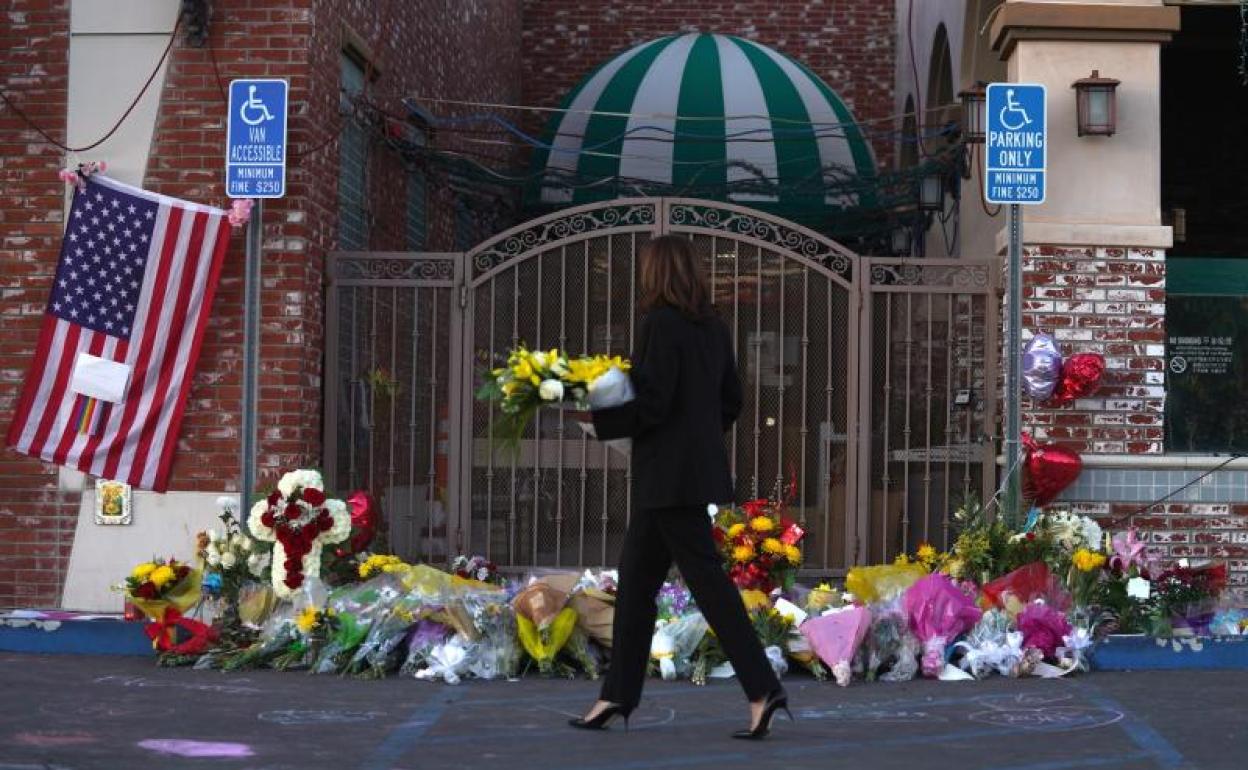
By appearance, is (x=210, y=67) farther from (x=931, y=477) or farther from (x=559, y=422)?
(x=931, y=477)

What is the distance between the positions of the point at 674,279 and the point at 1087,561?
3412 mm

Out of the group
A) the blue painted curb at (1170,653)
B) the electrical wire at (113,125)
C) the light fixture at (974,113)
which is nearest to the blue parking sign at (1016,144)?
the light fixture at (974,113)

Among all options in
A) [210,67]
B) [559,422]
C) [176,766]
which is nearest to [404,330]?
[559,422]

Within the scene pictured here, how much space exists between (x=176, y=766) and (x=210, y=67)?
16.9ft

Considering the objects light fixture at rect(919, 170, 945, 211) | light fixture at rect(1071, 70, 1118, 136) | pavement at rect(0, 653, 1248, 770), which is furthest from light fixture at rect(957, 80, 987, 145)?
pavement at rect(0, 653, 1248, 770)

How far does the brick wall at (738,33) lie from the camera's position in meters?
19.2

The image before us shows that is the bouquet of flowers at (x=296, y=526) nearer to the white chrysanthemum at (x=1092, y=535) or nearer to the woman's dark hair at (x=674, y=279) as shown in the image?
the woman's dark hair at (x=674, y=279)

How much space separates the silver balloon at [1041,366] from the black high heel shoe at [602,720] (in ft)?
13.5

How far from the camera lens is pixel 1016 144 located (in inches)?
374

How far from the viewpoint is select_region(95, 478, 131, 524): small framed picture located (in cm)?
1012

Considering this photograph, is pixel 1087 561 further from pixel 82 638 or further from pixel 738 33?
pixel 738 33

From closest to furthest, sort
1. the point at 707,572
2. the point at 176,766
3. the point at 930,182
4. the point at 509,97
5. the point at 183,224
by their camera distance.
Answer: the point at 176,766 < the point at 707,572 < the point at 183,224 < the point at 930,182 < the point at 509,97

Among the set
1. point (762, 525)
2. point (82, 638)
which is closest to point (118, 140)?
point (82, 638)

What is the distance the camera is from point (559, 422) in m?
10.8
